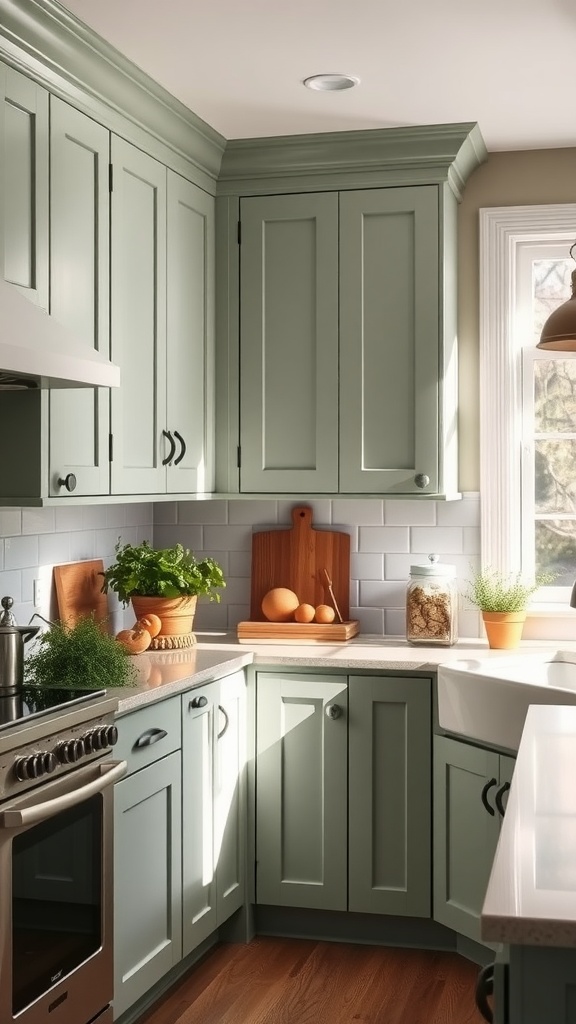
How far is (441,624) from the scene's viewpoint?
13.0 feet

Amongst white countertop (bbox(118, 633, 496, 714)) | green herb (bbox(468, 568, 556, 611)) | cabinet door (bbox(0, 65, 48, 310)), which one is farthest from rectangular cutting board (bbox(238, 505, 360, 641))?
cabinet door (bbox(0, 65, 48, 310))

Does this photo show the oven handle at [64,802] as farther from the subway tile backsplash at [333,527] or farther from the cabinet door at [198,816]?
the subway tile backsplash at [333,527]

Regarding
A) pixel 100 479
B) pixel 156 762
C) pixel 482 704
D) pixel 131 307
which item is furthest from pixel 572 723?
pixel 131 307

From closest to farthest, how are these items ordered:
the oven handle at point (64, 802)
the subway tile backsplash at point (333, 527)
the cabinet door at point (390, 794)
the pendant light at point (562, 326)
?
the oven handle at point (64, 802), the pendant light at point (562, 326), the cabinet door at point (390, 794), the subway tile backsplash at point (333, 527)

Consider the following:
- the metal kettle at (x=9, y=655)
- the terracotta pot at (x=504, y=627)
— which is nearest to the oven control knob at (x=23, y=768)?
the metal kettle at (x=9, y=655)

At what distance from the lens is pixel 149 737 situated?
2.99m

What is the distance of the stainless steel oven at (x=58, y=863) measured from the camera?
2336 mm

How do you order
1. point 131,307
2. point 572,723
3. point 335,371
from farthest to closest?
point 335,371, point 131,307, point 572,723

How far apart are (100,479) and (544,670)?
1.54 metres

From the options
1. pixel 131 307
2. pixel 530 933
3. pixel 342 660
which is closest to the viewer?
pixel 530 933

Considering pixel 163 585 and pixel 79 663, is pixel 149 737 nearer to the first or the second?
pixel 79 663

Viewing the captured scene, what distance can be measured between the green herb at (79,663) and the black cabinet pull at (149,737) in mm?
140

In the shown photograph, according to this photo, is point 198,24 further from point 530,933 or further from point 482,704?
A: point 530,933

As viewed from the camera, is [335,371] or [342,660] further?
[335,371]
